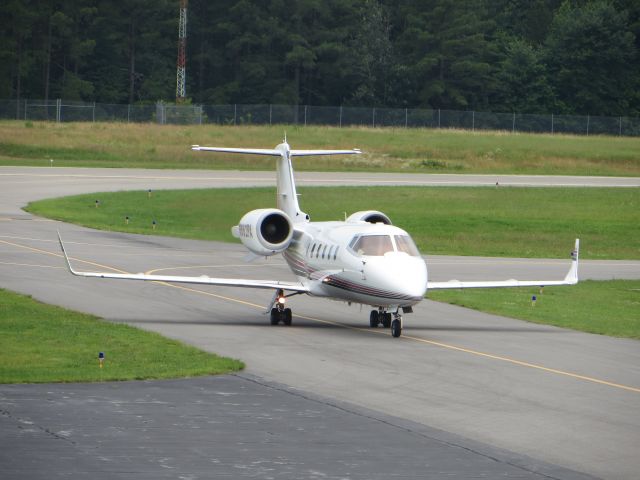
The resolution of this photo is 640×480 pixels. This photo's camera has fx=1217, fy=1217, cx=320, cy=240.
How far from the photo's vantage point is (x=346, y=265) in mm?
28203

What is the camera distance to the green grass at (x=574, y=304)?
102 ft

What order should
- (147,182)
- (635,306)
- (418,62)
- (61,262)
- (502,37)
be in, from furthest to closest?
(502,37) < (418,62) < (147,182) < (61,262) < (635,306)

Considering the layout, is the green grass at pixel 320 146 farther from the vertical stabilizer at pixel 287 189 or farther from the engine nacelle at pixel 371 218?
the engine nacelle at pixel 371 218

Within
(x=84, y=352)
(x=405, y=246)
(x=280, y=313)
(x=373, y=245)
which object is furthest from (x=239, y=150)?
(x=84, y=352)

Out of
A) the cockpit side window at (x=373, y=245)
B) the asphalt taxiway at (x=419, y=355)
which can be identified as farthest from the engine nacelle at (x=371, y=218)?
the cockpit side window at (x=373, y=245)

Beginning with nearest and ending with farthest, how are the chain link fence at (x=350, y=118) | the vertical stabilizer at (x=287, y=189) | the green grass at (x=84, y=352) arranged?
the green grass at (x=84, y=352), the vertical stabilizer at (x=287, y=189), the chain link fence at (x=350, y=118)

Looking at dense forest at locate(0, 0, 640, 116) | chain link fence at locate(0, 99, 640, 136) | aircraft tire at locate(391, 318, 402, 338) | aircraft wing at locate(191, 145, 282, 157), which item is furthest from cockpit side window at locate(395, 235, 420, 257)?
dense forest at locate(0, 0, 640, 116)

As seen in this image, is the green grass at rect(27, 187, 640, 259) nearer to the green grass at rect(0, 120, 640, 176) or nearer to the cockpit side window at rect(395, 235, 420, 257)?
the green grass at rect(0, 120, 640, 176)

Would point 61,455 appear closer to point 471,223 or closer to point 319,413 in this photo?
point 319,413

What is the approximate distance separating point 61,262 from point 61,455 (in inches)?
995

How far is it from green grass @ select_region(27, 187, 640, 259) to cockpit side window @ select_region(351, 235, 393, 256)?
21.3 metres

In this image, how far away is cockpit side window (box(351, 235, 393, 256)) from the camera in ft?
91.0

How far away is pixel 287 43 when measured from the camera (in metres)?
126

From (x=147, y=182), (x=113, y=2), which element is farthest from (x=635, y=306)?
(x=113, y=2)
